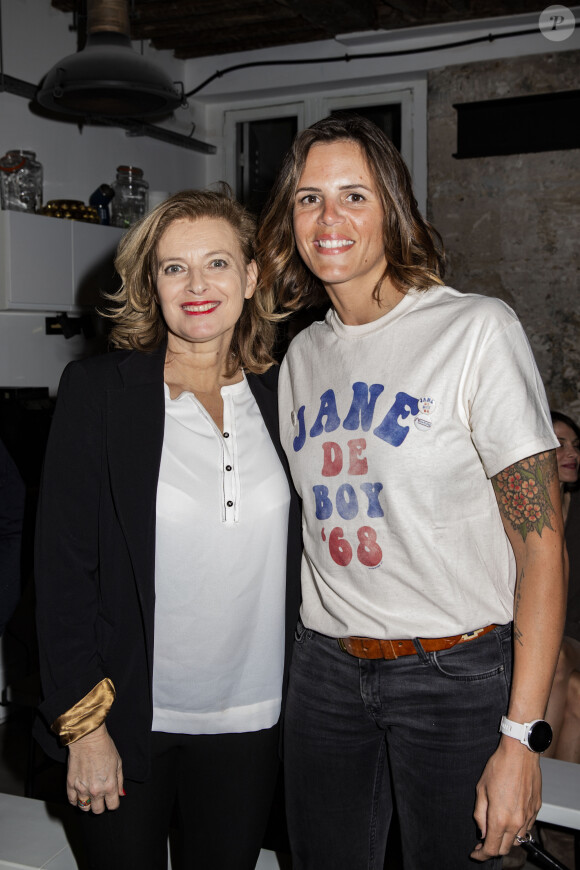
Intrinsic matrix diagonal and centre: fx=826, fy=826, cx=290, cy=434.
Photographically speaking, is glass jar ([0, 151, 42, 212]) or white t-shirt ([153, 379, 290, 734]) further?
glass jar ([0, 151, 42, 212])

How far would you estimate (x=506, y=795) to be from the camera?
1.11 meters

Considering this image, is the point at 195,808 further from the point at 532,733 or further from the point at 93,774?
the point at 532,733

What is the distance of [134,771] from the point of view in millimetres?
1286

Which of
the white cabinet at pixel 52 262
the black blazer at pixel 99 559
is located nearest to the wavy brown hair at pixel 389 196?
the black blazer at pixel 99 559

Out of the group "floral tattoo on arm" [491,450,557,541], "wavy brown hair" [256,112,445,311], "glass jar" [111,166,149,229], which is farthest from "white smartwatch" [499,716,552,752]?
"glass jar" [111,166,149,229]

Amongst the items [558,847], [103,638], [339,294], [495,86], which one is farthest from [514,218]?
[103,638]

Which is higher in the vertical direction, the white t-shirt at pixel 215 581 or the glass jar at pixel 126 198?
the glass jar at pixel 126 198

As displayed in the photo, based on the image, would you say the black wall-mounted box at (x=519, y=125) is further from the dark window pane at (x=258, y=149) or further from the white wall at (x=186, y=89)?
the dark window pane at (x=258, y=149)

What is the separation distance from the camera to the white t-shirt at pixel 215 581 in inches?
51.8

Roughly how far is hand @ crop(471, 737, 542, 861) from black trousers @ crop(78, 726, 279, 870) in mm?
404

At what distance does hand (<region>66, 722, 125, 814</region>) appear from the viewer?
49.5 inches

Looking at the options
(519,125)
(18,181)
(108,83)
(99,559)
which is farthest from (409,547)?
(519,125)

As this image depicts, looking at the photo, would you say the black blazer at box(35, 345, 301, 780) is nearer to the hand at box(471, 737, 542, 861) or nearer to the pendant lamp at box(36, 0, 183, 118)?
the hand at box(471, 737, 542, 861)

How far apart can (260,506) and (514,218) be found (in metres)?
3.68
